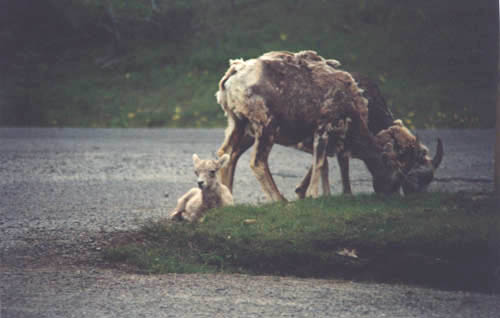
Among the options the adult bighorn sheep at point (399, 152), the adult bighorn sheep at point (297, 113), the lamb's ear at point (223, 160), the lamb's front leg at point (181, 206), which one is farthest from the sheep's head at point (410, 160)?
the lamb's front leg at point (181, 206)

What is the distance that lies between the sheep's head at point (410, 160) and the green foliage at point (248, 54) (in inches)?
144

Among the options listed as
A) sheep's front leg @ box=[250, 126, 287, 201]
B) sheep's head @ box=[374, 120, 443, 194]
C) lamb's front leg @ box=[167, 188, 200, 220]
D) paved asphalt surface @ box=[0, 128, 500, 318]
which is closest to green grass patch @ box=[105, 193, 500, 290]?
paved asphalt surface @ box=[0, 128, 500, 318]

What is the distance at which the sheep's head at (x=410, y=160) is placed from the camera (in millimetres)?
8180

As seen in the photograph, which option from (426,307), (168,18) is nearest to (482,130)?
(168,18)

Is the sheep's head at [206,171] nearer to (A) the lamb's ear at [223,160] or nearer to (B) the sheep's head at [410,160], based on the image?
(A) the lamb's ear at [223,160]

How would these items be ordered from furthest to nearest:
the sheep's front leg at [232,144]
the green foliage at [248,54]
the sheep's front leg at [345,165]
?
the green foliage at [248,54] → the sheep's front leg at [345,165] → the sheep's front leg at [232,144]

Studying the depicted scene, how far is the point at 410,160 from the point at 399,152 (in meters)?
0.17

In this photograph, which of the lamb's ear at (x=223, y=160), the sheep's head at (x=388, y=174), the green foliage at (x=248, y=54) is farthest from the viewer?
the green foliage at (x=248, y=54)

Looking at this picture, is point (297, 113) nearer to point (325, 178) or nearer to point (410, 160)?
point (325, 178)

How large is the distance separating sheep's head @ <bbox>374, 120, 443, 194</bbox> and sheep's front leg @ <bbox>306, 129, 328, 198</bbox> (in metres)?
0.87

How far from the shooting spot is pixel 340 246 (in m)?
5.88

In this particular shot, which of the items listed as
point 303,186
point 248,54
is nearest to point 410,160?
point 303,186

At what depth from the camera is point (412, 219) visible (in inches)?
249

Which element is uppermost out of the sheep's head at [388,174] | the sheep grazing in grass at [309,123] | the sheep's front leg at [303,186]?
the sheep grazing in grass at [309,123]
